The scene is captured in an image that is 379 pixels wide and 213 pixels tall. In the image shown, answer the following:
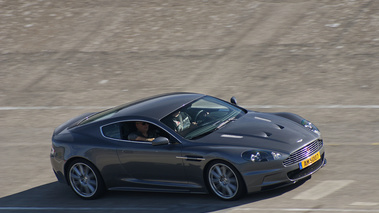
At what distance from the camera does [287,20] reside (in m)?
18.7

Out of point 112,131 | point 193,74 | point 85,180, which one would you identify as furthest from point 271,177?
point 193,74

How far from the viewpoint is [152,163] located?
8.52m

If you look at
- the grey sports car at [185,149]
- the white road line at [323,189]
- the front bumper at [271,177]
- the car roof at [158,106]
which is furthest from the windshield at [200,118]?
the white road line at [323,189]

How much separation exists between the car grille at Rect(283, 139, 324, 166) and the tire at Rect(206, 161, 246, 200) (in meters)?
0.66

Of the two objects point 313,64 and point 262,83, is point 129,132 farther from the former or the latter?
point 313,64

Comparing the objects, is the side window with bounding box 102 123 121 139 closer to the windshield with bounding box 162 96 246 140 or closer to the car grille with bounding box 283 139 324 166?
the windshield with bounding box 162 96 246 140

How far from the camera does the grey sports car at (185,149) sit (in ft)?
26.2

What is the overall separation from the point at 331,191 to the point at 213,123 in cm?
191

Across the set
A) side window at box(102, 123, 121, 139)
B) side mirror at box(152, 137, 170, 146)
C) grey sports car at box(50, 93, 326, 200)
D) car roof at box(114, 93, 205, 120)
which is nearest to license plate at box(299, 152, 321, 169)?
grey sports car at box(50, 93, 326, 200)

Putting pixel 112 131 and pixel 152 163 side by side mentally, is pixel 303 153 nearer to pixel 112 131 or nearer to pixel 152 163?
pixel 152 163

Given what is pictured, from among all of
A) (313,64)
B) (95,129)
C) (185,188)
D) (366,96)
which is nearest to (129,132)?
(95,129)

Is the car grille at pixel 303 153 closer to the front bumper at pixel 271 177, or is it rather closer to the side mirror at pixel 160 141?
the front bumper at pixel 271 177

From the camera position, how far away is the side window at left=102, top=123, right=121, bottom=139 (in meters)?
8.92

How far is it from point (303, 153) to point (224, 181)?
44.8 inches
